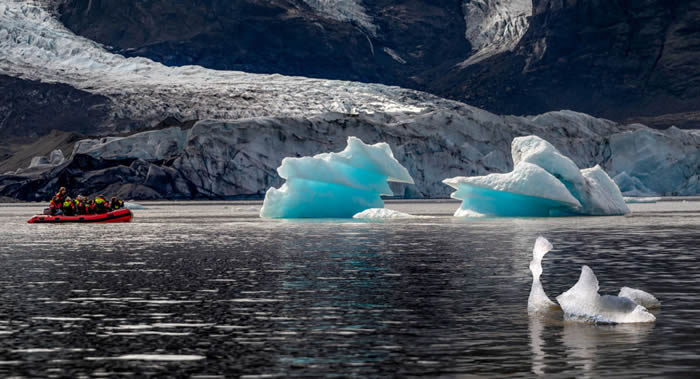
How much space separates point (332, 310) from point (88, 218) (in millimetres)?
31864

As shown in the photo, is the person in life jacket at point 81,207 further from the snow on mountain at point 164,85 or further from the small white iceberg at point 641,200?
the snow on mountain at point 164,85

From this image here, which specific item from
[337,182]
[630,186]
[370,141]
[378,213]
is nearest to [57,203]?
[337,182]

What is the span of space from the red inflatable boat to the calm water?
15.7m

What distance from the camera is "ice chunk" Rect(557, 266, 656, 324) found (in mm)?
12203

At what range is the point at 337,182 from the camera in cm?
4131

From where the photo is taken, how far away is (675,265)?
20.0 metres

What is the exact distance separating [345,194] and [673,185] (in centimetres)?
3716

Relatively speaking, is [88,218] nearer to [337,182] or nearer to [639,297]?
[337,182]

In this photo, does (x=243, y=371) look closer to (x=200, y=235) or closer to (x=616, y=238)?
(x=616, y=238)

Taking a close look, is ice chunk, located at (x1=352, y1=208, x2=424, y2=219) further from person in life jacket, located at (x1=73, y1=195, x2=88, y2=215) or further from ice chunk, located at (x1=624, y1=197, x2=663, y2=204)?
ice chunk, located at (x1=624, y1=197, x2=663, y2=204)

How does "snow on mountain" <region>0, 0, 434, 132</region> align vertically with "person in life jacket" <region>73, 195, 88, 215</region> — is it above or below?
above

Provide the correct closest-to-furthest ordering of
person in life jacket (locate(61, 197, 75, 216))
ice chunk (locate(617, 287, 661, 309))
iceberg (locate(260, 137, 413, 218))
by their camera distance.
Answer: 1. ice chunk (locate(617, 287, 661, 309))
2. iceberg (locate(260, 137, 413, 218))
3. person in life jacket (locate(61, 197, 75, 216))

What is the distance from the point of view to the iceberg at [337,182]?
41.1 metres

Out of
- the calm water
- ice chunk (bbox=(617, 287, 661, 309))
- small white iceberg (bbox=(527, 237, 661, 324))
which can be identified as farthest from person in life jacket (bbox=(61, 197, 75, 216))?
small white iceberg (bbox=(527, 237, 661, 324))
